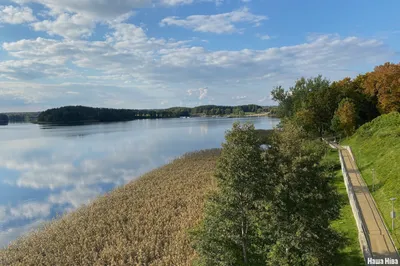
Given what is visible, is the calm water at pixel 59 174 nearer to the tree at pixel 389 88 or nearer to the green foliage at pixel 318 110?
the green foliage at pixel 318 110

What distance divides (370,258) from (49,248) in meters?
20.6

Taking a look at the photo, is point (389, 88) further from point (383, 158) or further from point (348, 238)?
point (348, 238)

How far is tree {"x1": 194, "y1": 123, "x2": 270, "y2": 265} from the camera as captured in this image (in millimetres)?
15641

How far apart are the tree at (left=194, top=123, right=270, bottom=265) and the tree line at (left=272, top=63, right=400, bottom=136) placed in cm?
3455

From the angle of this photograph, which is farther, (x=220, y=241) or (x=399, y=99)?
(x=399, y=99)

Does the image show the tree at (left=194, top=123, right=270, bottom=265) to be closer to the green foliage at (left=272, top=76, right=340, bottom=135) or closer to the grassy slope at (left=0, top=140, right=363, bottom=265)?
the grassy slope at (left=0, top=140, right=363, bottom=265)

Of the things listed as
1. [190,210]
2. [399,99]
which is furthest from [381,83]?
[190,210]

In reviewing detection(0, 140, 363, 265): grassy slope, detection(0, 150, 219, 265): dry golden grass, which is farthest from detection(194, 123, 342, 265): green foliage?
detection(0, 150, 219, 265): dry golden grass

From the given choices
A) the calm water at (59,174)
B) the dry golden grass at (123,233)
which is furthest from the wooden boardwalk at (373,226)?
the dry golden grass at (123,233)

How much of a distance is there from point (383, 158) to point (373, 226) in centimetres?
1322

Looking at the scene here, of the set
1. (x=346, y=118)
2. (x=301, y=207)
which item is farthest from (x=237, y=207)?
(x=346, y=118)

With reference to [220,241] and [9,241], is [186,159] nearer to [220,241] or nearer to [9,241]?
[9,241]

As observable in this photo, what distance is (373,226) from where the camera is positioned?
19.0 meters

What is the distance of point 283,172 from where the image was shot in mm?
13852
